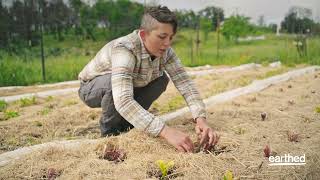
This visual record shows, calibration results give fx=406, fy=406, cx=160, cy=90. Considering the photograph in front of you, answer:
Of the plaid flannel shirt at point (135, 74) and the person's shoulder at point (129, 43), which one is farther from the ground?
the person's shoulder at point (129, 43)

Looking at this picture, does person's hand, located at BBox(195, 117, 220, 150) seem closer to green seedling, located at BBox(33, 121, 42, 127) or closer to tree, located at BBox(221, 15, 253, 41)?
green seedling, located at BBox(33, 121, 42, 127)

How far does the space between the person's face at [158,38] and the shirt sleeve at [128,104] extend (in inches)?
7.8

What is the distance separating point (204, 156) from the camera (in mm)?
2438

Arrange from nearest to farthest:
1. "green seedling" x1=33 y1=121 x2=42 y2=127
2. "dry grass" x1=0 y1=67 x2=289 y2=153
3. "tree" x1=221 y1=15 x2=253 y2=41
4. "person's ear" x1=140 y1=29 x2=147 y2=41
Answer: "person's ear" x1=140 y1=29 x2=147 y2=41
"dry grass" x1=0 y1=67 x2=289 y2=153
"green seedling" x1=33 y1=121 x2=42 y2=127
"tree" x1=221 y1=15 x2=253 y2=41

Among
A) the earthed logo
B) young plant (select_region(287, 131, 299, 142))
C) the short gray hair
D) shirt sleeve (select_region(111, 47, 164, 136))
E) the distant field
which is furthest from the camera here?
the distant field

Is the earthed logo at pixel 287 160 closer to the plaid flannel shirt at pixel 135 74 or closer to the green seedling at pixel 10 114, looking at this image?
the plaid flannel shirt at pixel 135 74

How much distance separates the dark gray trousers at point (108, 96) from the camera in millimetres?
3047

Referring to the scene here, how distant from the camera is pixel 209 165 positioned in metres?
2.34

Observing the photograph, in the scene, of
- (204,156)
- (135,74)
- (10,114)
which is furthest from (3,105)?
(204,156)

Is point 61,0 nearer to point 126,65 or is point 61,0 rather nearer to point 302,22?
point 302,22

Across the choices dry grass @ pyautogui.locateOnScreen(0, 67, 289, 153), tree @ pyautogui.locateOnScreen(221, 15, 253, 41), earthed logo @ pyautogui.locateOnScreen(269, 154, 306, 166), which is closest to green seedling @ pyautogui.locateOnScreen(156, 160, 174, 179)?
earthed logo @ pyautogui.locateOnScreen(269, 154, 306, 166)

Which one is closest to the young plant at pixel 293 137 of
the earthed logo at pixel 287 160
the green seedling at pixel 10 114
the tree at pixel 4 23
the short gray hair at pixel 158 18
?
the earthed logo at pixel 287 160

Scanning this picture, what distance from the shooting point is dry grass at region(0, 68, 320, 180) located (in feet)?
7.45

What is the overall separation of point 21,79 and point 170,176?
558cm
